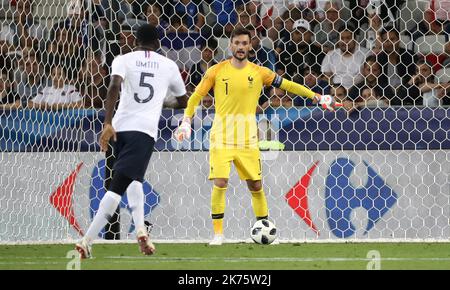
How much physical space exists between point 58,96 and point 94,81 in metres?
0.38

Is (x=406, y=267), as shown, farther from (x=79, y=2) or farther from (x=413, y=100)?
(x=79, y=2)

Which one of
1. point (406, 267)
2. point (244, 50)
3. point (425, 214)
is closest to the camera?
point (406, 267)

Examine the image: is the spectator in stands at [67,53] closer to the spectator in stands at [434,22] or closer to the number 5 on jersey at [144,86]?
the number 5 on jersey at [144,86]

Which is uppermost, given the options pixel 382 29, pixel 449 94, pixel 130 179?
pixel 382 29

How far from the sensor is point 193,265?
Result: 7938mm

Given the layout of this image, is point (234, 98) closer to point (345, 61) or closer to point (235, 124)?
point (235, 124)

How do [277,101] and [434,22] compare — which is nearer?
[277,101]

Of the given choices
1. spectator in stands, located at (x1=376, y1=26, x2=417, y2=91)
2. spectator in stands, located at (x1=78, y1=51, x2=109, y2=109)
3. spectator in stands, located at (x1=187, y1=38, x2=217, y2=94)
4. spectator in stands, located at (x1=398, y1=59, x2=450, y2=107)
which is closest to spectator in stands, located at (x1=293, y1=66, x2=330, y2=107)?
spectator in stands, located at (x1=376, y1=26, x2=417, y2=91)

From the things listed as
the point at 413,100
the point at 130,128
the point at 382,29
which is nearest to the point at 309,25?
the point at 382,29

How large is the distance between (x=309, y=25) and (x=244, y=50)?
2116mm

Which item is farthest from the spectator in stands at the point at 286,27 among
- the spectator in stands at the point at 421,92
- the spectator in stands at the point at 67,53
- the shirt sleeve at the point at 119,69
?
the shirt sleeve at the point at 119,69

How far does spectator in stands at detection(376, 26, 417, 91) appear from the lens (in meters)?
10.8

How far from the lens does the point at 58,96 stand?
35.1 feet

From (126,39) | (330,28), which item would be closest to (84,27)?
(126,39)
